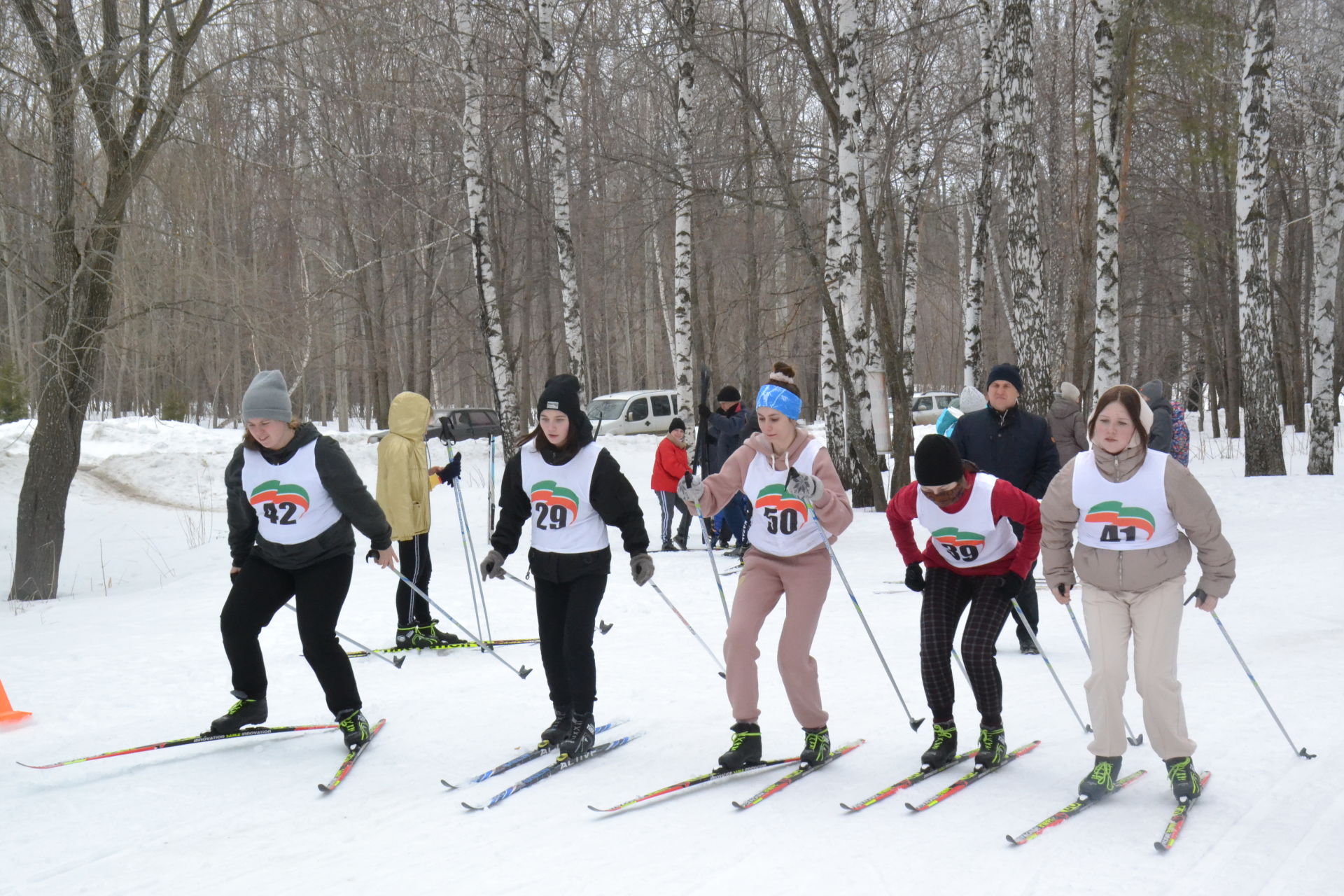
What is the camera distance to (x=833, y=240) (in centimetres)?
1462

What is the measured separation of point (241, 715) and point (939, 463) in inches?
143

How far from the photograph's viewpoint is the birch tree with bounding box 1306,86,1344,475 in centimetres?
1628

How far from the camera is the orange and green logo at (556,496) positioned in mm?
5066

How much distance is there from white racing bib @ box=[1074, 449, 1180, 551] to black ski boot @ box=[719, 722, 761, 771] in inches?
64.9

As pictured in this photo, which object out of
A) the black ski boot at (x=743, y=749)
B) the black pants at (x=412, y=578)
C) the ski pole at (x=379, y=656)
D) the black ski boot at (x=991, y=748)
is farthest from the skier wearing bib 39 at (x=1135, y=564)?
the black pants at (x=412, y=578)

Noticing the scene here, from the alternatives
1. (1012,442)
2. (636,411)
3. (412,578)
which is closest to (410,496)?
(412,578)

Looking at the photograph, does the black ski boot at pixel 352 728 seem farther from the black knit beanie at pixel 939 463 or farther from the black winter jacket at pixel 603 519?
the black knit beanie at pixel 939 463

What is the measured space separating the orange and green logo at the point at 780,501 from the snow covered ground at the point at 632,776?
46.2 inches

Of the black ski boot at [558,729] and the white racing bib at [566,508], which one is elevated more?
the white racing bib at [566,508]

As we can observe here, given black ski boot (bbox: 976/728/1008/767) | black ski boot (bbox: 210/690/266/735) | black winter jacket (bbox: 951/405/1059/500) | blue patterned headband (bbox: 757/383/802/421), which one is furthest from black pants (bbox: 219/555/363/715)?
black winter jacket (bbox: 951/405/1059/500)

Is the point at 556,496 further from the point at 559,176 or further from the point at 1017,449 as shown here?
the point at 559,176

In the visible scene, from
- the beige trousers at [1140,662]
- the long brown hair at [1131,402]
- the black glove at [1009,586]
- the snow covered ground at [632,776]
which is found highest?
the long brown hair at [1131,402]

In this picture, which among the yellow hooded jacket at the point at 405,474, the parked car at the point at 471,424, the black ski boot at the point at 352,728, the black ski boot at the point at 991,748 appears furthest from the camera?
the parked car at the point at 471,424

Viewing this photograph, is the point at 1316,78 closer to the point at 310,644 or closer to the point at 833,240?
the point at 833,240
